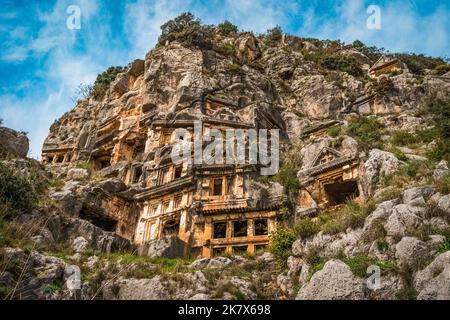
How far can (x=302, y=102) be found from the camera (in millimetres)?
45250

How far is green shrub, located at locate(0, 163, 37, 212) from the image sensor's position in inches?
884

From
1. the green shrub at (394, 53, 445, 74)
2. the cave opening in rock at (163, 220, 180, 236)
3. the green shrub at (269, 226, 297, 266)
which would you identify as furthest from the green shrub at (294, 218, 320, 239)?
the green shrub at (394, 53, 445, 74)

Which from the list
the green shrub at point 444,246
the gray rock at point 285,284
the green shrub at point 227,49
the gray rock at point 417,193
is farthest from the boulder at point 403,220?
the green shrub at point 227,49

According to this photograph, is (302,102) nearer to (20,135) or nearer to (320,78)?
(320,78)

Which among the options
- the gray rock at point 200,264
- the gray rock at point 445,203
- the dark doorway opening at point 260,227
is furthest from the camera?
the dark doorway opening at point 260,227

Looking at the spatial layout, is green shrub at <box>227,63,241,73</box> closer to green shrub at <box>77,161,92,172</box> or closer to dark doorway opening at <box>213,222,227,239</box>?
green shrub at <box>77,161,92,172</box>

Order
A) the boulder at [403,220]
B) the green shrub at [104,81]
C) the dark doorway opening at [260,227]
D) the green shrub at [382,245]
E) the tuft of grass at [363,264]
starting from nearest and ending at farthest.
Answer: the tuft of grass at [363,264], the green shrub at [382,245], the boulder at [403,220], the dark doorway opening at [260,227], the green shrub at [104,81]

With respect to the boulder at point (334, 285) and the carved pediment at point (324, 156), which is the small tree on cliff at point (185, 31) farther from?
the boulder at point (334, 285)

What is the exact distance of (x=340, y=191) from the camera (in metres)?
28.7

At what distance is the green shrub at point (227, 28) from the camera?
59112 mm

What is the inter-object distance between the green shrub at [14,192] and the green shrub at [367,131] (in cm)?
1983

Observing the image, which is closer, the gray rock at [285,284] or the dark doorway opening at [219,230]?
the gray rock at [285,284]

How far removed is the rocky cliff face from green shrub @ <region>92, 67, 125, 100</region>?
35 centimetres

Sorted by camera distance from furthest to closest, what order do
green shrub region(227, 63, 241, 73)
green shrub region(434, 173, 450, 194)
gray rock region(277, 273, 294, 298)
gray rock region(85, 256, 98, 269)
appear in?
green shrub region(227, 63, 241, 73) < gray rock region(85, 256, 98, 269) < green shrub region(434, 173, 450, 194) < gray rock region(277, 273, 294, 298)
